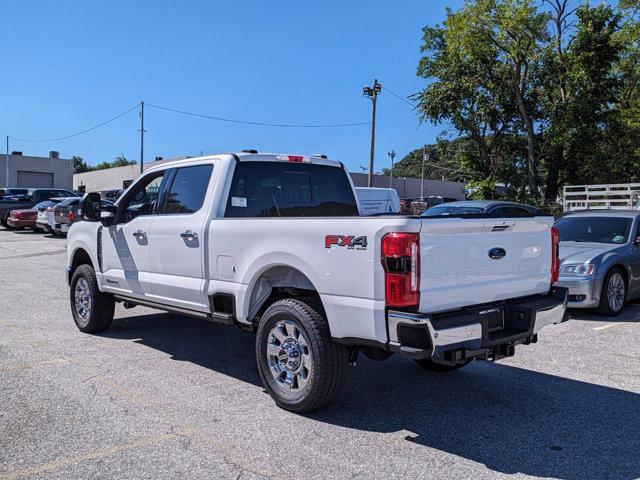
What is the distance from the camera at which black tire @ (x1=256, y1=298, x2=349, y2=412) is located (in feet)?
13.7

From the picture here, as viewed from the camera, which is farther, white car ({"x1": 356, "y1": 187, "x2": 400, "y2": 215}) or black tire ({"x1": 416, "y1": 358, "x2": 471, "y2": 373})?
white car ({"x1": 356, "y1": 187, "x2": 400, "y2": 215})

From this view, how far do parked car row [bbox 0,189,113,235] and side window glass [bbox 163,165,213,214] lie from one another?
13712 mm

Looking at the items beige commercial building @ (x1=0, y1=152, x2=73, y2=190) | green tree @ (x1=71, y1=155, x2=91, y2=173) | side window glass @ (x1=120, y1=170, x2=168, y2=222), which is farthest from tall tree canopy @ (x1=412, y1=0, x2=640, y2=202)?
green tree @ (x1=71, y1=155, x2=91, y2=173)

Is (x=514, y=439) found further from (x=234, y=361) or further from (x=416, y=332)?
(x=234, y=361)

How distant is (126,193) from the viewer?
646 centimetres

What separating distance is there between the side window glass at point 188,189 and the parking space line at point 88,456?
221cm

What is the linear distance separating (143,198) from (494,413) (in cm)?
428

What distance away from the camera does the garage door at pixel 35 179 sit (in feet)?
186

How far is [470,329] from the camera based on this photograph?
12.6ft

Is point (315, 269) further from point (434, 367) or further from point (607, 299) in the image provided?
point (607, 299)

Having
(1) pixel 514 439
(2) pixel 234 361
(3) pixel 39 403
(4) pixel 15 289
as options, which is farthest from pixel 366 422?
(4) pixel 15 289

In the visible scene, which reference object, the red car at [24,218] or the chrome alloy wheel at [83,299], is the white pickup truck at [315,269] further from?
the red car at [24,218]

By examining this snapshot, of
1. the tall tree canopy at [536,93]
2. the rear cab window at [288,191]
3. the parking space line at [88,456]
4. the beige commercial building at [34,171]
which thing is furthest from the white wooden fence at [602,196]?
the beige commercial building at [34,171]

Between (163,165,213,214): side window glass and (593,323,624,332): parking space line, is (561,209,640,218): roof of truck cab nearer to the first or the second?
(593,323,624,332): parking space line
